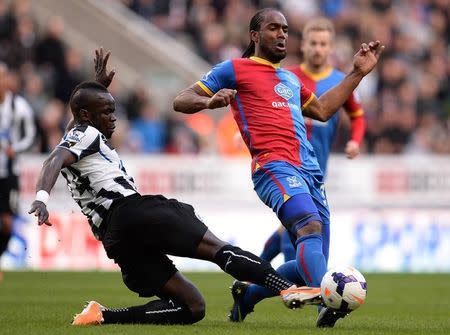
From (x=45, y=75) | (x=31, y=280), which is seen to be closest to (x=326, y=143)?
(x=31, y=280)

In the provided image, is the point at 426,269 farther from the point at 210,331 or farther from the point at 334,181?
the point at 210,331

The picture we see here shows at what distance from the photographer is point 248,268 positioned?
8469 millimetres

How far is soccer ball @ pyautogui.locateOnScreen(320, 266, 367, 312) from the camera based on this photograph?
8.08m

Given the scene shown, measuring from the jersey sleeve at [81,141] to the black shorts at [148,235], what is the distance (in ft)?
1.52

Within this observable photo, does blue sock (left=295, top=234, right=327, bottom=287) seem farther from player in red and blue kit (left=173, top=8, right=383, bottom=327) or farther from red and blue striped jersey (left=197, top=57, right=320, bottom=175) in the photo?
red and blue striped jersey (left=197, top=57, right=320, bottom=175)

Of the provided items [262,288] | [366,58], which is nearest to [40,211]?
[262,288]

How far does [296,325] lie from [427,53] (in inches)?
682

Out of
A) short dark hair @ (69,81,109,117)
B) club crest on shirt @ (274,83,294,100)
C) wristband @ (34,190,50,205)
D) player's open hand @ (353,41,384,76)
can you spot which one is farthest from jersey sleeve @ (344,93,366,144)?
wristband @ (34,190,50,205)

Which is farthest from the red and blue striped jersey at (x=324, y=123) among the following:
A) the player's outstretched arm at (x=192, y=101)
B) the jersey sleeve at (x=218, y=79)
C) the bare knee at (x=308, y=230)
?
the bare knee at (x=308, y=230)

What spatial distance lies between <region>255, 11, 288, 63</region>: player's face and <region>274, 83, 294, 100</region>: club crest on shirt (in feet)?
0.76

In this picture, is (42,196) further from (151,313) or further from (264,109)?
(264,109)

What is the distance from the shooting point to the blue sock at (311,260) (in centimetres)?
845

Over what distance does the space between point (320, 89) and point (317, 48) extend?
1.48 feet

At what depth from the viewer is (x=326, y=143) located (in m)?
11.7
